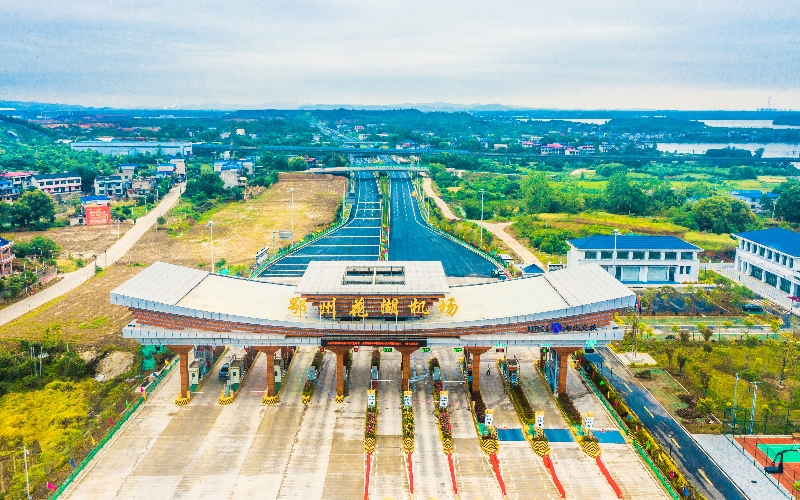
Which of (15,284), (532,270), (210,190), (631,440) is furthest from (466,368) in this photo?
(210,190)

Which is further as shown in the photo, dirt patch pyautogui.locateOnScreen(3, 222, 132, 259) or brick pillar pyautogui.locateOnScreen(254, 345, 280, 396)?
dirt patch pyautogui.locateOnScreen(3, 222, 132, 259)

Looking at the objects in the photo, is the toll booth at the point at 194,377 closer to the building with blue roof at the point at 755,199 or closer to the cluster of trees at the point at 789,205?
the cluster of trees at the point at 789,205

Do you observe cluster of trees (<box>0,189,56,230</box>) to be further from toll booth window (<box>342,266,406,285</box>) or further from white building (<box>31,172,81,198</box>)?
toll booth window (<box>342,266,406,285</box>)

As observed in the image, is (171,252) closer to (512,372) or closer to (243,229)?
(243,229)

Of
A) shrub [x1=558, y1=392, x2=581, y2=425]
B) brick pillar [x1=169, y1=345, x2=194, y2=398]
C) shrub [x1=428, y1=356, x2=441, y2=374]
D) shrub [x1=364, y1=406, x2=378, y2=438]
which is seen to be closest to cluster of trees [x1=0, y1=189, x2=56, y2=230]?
brick pillar [x1=169, y1=345, x2=194, y2=398]

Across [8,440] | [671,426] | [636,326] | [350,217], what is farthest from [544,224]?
[8,440]

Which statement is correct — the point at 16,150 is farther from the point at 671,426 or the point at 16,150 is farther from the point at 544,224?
the point at 671,426
